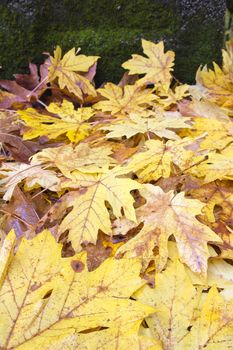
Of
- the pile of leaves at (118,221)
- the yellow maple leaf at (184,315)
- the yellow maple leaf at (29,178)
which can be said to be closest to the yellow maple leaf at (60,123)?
the pile of leaves at (118,221)

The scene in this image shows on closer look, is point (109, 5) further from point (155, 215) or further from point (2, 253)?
point (2, 253)

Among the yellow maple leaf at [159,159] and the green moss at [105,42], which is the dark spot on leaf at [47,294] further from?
the green moss at [105,42]

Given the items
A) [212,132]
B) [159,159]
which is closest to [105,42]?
[212,132]

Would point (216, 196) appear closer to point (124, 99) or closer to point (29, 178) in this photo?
point (29, 178)

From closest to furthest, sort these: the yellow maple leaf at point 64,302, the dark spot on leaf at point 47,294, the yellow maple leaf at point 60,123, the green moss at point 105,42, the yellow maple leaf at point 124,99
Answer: the yellow maple leaf at point 64,302 < the dark spot on leaf at point 47,294 < the yellow maple leaf at point 60,123 < the yellow maple leaf at point 124,99 < the green moss at point 105,42

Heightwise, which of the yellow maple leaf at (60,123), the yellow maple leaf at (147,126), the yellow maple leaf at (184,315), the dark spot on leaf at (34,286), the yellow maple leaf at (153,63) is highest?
the yellow maple leaf at (153,63)

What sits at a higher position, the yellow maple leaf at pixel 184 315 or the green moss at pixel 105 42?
the green moss at pixel 105 42
